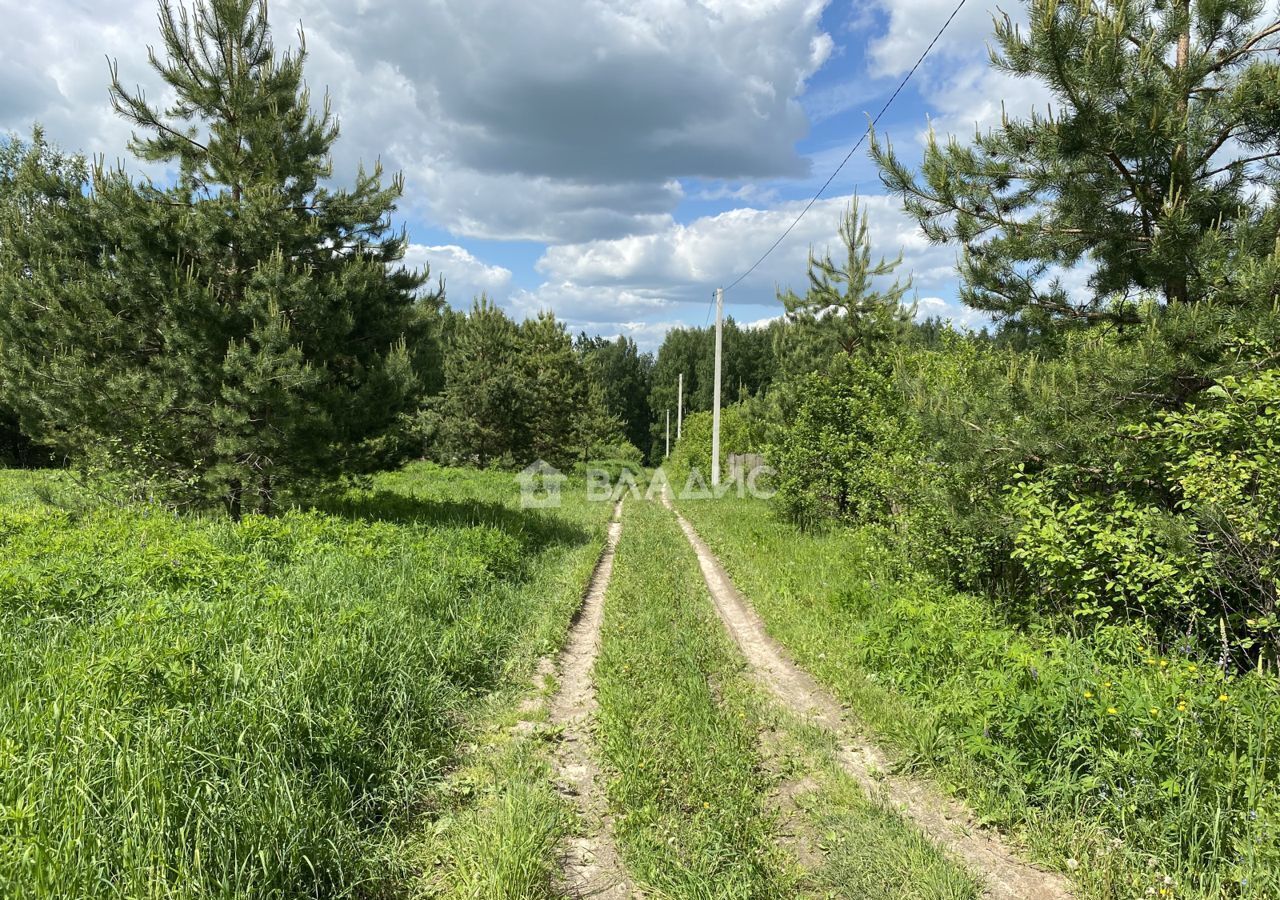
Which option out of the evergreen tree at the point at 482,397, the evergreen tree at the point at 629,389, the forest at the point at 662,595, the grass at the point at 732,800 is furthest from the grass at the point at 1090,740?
the evergreen tree at the point at 629,389

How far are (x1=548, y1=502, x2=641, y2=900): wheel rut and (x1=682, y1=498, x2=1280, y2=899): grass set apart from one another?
6.50ft

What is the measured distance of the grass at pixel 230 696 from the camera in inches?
100

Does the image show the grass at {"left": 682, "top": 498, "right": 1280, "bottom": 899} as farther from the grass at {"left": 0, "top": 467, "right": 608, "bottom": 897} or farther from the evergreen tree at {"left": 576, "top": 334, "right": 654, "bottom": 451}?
the evergreen tree at {"left": 576, "top": 334, "right": 654, "bottom": 451}

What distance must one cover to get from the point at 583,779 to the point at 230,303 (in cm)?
783

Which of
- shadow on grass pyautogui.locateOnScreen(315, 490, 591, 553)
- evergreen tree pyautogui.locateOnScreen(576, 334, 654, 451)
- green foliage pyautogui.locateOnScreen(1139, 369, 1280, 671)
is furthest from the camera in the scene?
evergreen tree pyautogui.locateOnScreen(576, 334, 654, 451)

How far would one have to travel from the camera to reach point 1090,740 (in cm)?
352

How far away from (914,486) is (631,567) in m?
4.32

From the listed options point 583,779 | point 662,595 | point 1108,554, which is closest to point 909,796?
point 583,779

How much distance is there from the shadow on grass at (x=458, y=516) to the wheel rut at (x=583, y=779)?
3.81 meters

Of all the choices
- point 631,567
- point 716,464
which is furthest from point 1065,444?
point 716,464

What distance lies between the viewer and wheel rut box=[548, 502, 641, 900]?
3.04 metres

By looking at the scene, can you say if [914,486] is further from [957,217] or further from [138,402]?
[138,402]

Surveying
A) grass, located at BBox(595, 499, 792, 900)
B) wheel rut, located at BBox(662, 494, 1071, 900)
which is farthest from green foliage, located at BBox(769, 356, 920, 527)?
grass, located at BBox(595, 499, 792, 900)

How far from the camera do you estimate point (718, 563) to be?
11031mm
